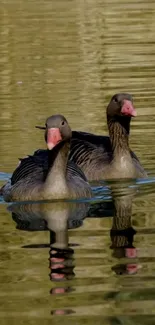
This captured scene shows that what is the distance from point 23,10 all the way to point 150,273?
38.8m

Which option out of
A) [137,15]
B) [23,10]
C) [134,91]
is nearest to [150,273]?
[134,91]

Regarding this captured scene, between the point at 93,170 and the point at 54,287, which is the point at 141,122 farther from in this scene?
the point at 54,287

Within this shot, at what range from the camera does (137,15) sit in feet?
150

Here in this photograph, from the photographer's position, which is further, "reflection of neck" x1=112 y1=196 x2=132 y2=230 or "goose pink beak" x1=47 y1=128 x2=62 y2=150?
"goose pink beak" x1=47 y1=128 x2=62 y2=150

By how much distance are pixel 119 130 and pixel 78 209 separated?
349 centimetres

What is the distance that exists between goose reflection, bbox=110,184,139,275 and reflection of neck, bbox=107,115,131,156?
3.73 feet

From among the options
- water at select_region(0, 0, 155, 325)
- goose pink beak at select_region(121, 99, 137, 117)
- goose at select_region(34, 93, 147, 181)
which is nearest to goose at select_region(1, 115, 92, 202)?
water at select_region(0, 0, 155, 325)

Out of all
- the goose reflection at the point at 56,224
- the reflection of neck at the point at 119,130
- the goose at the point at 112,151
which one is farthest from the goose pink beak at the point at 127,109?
the goose reflection at the point at 56,224

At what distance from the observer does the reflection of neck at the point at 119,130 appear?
17.9m

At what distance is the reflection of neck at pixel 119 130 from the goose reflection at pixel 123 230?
114 cm

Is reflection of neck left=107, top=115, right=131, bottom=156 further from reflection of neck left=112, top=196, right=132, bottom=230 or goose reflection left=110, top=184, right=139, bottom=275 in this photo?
reflection of neck left=112, top=196, right=132, bottom=230

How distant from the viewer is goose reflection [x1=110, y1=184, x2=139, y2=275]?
1148 centimetres

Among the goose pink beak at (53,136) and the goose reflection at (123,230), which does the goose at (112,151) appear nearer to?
the goose reflection at (123,230)

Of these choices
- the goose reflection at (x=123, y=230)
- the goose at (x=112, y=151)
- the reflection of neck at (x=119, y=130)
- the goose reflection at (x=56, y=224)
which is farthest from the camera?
the reflection of neck at (x=119, y=130)
